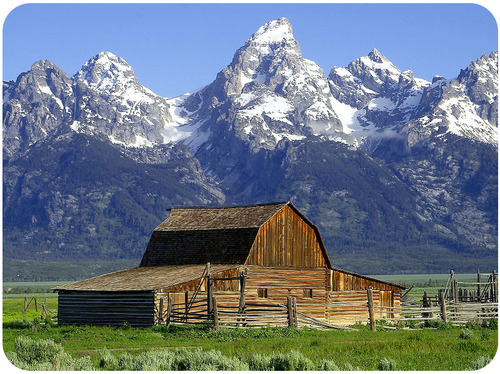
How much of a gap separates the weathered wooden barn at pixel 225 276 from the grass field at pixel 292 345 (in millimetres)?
3333

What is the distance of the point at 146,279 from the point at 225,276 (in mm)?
4928

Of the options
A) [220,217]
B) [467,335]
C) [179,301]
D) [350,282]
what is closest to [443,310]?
[467,335]

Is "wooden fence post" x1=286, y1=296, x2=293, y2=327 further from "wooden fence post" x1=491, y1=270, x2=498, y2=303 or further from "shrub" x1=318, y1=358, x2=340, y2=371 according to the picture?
"wooden fence post" x1=491, y1=270, x2=498, y2=303

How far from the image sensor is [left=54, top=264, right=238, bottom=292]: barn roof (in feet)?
165

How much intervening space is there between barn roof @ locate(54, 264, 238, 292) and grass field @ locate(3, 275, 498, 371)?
3.36m

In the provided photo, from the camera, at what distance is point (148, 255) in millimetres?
60562

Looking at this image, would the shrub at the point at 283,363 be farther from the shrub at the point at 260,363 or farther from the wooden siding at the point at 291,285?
the wooden siding at the point at 291,285

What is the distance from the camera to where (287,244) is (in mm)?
56125

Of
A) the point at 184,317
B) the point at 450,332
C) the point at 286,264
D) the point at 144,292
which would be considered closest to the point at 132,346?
the point at 184,317

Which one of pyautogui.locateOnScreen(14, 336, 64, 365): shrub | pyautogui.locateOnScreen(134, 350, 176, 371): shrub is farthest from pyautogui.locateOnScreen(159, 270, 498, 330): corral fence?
pyautogui.locateOnScreen(134, 350, 176, 371): shrub

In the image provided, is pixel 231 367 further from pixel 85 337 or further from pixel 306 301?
pixel 306 301

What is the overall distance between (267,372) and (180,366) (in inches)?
136

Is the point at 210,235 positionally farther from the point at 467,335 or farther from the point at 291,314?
the point at 467,335

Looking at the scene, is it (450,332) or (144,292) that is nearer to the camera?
(450,332)
